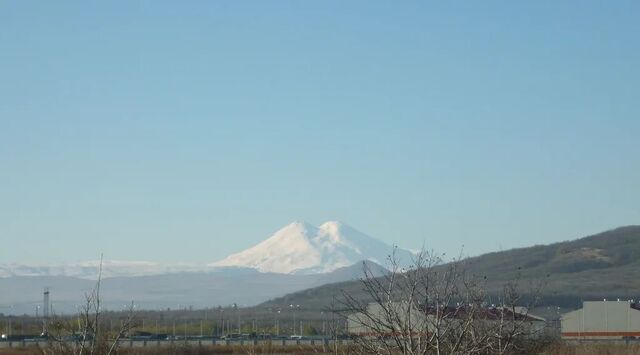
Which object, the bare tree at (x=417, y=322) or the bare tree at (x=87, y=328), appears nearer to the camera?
the bare tree at (x=417, y=322)

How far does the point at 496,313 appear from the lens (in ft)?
91.6

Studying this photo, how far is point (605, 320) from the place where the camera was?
343ft

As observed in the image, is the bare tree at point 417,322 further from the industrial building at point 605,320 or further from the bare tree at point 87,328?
the industrial building at point 605,320

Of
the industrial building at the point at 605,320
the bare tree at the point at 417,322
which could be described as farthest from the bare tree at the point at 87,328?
the industrial building at the point at 605,320

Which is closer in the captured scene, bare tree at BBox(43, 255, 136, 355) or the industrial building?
bare tree at BBox(43, 255, 136, 355)

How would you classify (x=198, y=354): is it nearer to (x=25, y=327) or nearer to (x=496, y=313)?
(x=496, y=313)

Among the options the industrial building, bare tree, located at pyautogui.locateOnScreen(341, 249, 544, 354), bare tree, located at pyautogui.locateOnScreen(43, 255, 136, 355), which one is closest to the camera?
bare tree, located at pyautogui.locateOnScreen(341, 249, 544, 354)

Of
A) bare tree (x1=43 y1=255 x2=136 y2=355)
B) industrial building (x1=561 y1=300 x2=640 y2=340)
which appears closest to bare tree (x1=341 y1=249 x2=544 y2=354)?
bare tree (x1=43 y1=255 x2=136 y2=355)

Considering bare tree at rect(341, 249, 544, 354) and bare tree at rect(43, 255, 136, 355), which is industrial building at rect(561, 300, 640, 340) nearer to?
bare tree at rect(43, 255, 136, 355)

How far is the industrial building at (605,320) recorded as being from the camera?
4035 inches

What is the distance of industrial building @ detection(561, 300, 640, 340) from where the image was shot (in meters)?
102

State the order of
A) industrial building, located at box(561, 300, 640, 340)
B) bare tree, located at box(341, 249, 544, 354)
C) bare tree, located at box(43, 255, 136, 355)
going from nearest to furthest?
bare tree, located at box(341, 249, 544, 354)
bare tree, located at box(43, 255, 136, 355)
industrial building, located at box(561, 300, 640, 340)

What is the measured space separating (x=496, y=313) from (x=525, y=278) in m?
170

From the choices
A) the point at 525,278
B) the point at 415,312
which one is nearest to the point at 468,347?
the point at 415,312
